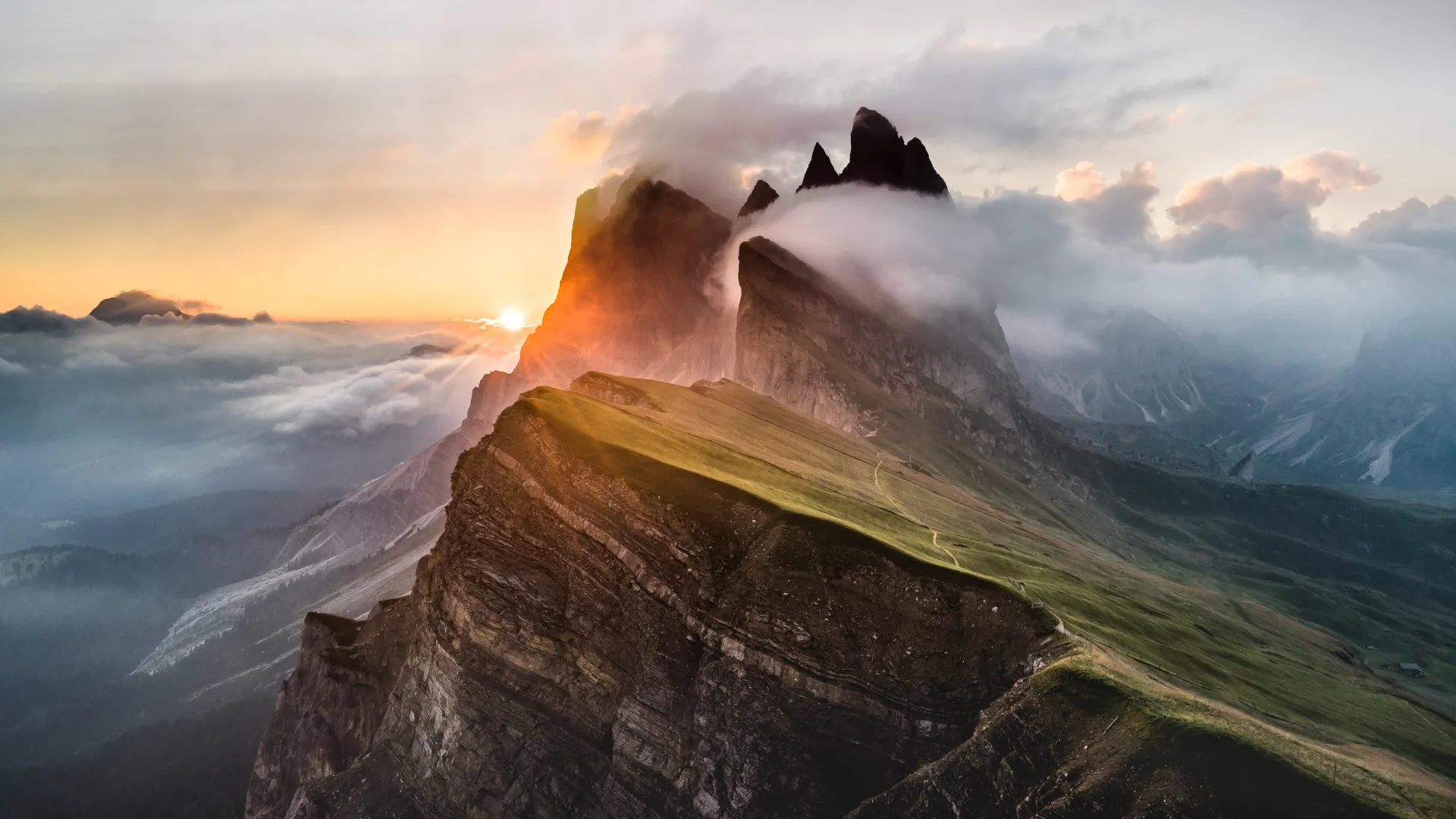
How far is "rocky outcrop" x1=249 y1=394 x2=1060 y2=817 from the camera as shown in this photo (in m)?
72.8

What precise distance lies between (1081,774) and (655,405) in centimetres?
10485

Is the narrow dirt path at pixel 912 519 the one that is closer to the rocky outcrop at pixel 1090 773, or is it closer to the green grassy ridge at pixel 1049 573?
the green grassy ridge at pixel 1049 573

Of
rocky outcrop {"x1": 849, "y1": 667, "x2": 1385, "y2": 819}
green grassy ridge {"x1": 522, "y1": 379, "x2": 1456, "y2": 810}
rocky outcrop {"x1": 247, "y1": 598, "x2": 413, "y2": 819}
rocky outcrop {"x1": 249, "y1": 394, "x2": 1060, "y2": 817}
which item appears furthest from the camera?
rocky outcrop {"x1": 247, "y1": 598, "x2": 413, "y2": 819}

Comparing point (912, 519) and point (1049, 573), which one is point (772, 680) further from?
point (1049, 573)

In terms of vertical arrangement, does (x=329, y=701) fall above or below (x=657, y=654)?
below

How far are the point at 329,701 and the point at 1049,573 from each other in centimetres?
11088

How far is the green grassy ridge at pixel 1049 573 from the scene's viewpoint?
88.2 m

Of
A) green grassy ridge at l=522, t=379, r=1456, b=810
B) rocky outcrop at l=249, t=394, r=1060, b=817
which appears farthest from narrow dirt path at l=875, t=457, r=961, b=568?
rocky outcrop at l=249, t=394, r=1060, b=817

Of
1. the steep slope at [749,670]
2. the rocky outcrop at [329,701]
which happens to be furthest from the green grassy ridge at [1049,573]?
the rocky outcrop at [329,701]

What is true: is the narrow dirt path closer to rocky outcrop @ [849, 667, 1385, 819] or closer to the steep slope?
the steep slope

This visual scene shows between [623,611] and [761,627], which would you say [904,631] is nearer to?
[761,627]

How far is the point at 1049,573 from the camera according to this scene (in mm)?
110500

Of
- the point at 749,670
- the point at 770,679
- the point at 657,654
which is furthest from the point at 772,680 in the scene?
the point at 657,654

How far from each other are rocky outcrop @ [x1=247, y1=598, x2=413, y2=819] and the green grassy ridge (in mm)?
46916
